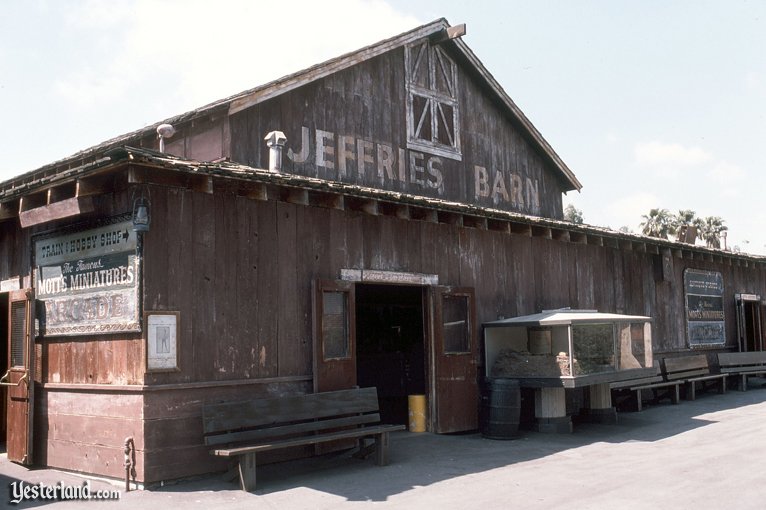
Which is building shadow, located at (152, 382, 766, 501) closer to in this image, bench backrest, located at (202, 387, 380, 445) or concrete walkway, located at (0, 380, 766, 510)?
concrete walkway, located at (0, 380, 766, 510)

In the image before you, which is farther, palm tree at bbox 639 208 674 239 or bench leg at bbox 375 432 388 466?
palm tree at bbox 639 208 674 239

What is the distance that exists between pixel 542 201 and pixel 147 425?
42.2ft

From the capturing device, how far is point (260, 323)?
984cm

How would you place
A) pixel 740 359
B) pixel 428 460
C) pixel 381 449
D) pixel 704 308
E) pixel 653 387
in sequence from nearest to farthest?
pixel 381 449 → pixel 428 460 → pixel 653 387 → pixel 740 359 → pixel 704 308

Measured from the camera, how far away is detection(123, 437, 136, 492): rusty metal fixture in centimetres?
852

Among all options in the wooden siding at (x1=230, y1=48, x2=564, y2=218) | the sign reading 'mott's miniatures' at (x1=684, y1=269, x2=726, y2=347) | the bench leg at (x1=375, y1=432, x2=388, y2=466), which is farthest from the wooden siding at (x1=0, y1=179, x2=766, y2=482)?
the sign reading 'mott's miniatures' at (x1=684, y1=269, x2=726, y2=347)

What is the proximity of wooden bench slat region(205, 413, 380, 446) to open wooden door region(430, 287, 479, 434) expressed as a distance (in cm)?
225

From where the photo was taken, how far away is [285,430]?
359 inches

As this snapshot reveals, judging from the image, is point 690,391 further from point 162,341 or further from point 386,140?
point 162,341

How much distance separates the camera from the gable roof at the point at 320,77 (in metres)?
12.4

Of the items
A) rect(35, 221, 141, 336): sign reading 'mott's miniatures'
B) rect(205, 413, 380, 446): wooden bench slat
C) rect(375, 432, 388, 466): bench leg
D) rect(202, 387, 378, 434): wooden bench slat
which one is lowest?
rect(375, 432, 388, 466): bench leg

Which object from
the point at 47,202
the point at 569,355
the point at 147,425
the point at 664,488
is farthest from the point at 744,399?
the point at 47,202

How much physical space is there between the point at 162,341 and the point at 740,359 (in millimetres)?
16601

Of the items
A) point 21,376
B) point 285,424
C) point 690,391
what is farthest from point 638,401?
point 21,376
